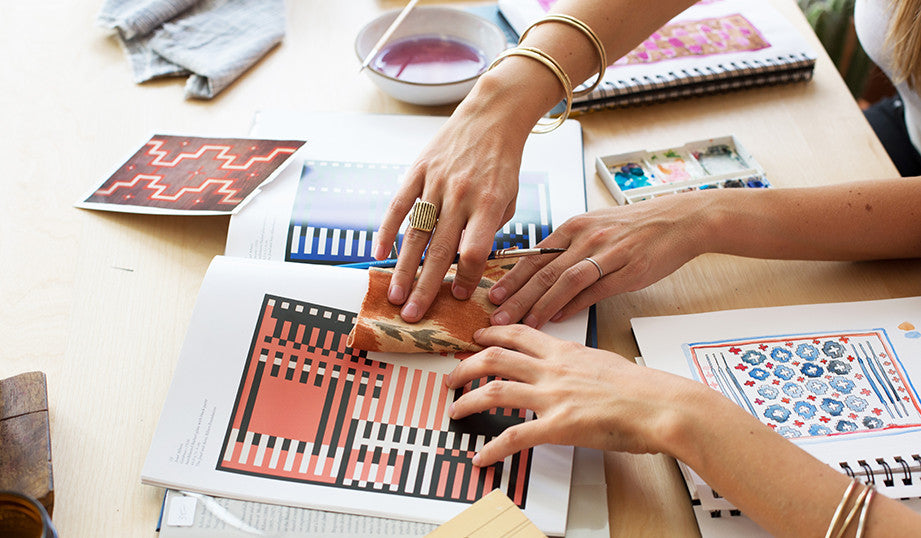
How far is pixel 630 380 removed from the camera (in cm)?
70

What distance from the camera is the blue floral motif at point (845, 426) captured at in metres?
0.71

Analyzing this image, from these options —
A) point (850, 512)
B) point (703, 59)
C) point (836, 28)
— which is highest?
point (703, 59)

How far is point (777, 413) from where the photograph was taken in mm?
721

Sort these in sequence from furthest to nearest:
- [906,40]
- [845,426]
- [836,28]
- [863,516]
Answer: [836,28]
[906,40]
[845,426]
[863,516]

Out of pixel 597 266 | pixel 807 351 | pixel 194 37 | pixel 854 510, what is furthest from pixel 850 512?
pixel 194 37

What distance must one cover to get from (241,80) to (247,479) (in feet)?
2.32

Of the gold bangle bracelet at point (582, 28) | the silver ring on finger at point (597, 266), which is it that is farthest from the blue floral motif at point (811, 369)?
the gold bangle bracelet at point (582, 28)

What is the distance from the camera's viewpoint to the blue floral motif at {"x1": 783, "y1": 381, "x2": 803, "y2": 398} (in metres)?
0.74

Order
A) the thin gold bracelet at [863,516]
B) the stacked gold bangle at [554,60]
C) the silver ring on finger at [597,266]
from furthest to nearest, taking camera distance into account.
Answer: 1. the stacked gold bangle at [554,60]
2. the silver ring on finger at [597,266]
3. the thin gold bracelet at [863,516]

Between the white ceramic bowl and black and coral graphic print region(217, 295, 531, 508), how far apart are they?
425 mm

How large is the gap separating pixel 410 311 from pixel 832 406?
42 centimetres

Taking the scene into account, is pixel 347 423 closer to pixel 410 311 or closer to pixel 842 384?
pixel 410 311

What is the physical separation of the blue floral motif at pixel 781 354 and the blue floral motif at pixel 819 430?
8 cm

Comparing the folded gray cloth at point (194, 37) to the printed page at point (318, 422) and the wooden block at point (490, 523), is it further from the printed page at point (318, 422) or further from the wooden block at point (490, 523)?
the wooden block at point (490, 523)
